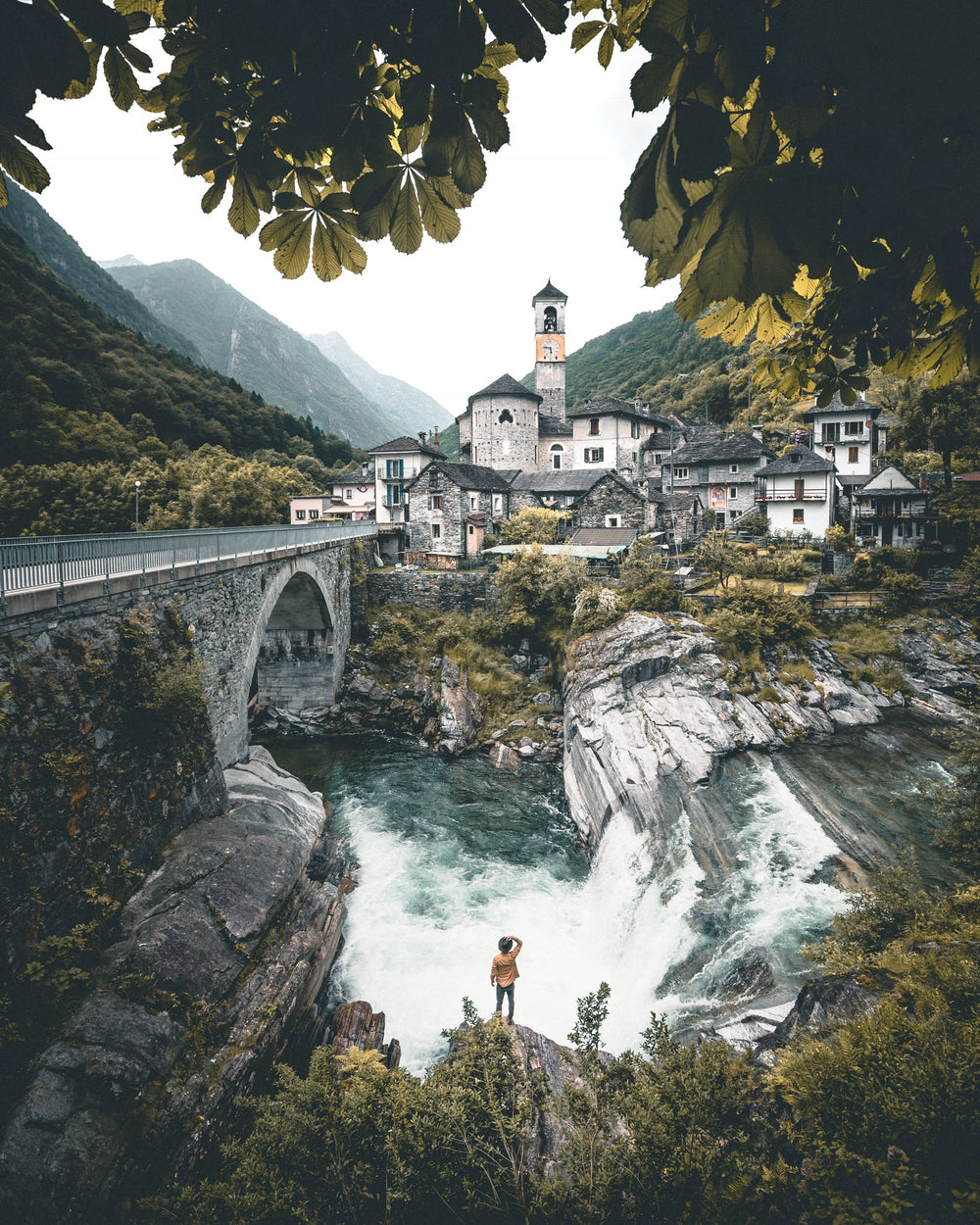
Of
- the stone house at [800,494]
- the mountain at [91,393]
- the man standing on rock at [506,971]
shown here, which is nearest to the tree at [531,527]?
the stone house at [800,494]

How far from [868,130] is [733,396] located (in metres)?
79.0

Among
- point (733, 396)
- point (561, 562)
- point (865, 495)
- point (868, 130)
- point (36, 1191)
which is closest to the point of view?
point (868, 130)

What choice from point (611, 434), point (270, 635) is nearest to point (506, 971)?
point (270, 635)

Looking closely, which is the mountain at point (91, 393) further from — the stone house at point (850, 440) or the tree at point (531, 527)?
the stone house at point (850, 440)

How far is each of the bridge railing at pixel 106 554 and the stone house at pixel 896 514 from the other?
32664mm

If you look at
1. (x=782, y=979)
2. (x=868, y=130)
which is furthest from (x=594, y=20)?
(x=782, y=979)

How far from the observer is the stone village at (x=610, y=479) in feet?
115

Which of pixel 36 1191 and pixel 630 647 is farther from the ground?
pixel 630 647

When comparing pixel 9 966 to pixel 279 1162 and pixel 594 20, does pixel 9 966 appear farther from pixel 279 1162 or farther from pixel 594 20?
pixel 594 20

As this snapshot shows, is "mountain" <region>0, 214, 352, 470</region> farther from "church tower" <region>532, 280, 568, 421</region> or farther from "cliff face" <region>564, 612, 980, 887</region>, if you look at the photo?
"cliff face" <region>564, 612, 980, 887</region>

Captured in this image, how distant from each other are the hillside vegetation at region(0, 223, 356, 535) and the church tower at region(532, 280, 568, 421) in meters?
24.9

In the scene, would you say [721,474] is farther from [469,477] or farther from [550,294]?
[550,294]

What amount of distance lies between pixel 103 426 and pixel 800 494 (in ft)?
182

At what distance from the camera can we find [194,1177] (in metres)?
6.78
